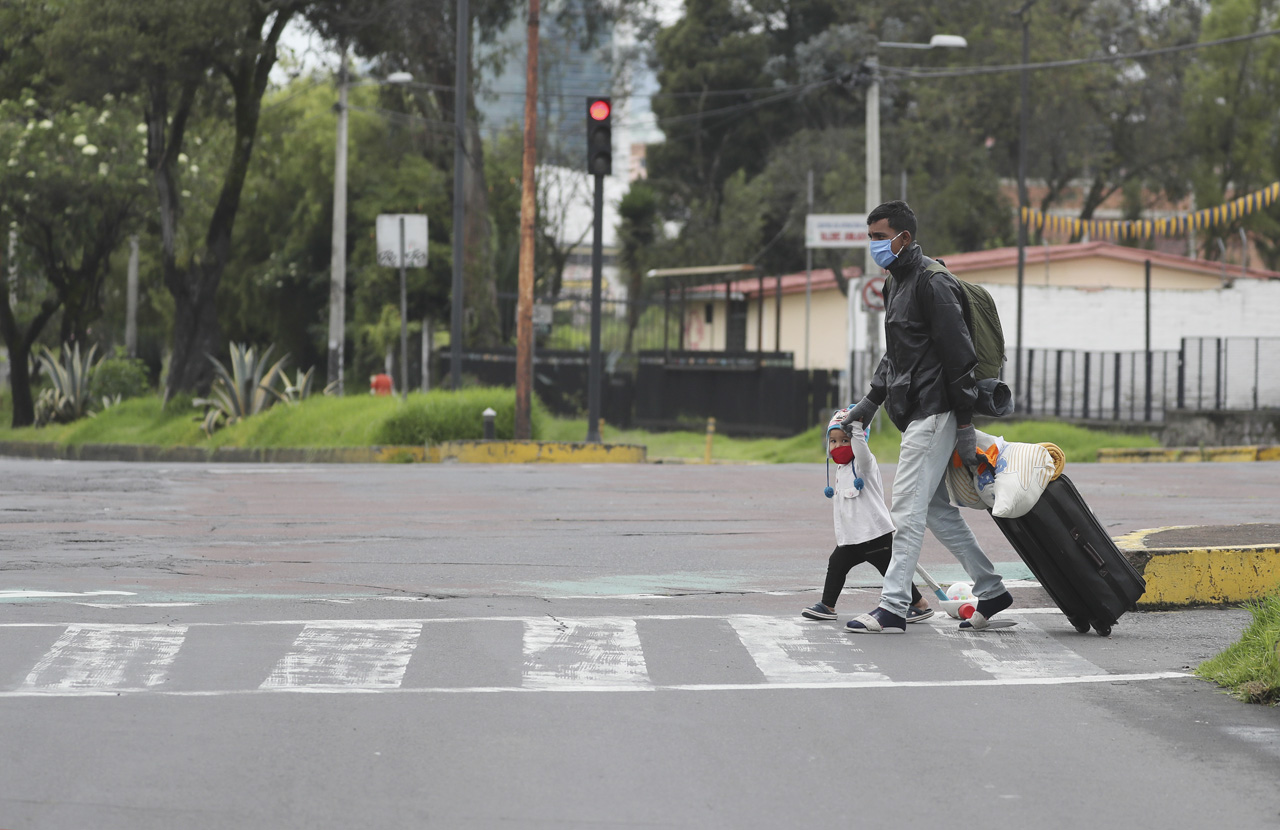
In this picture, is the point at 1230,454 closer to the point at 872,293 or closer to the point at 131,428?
the point at 872,293

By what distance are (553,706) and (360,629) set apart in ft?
6.10

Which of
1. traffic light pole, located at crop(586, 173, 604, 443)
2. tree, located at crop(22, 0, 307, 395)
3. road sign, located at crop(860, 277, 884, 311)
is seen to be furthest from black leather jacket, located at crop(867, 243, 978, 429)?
tree, located at crop(22, 0, 307, 395)

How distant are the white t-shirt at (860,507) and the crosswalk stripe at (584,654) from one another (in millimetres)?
1179

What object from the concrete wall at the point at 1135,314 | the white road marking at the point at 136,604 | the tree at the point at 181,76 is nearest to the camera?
the white road marking at the point at 136,604

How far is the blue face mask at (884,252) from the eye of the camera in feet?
24.1

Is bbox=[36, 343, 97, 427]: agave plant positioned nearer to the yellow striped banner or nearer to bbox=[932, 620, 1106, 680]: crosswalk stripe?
the yellow striped banner

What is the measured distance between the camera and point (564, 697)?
6129mm

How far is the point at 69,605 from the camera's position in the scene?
26.7ft

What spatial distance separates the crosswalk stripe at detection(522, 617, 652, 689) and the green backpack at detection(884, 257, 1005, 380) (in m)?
2.07

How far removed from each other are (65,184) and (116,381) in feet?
16.2

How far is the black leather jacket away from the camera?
7172 millimetres

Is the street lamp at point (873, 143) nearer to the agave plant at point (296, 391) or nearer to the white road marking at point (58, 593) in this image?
the agave plant at point (296, 391)

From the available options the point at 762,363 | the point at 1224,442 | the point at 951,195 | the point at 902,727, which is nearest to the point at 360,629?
the point at 902,727

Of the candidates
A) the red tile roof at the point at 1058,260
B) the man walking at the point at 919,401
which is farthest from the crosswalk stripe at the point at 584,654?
the red tile roof at the point at 1058,260
